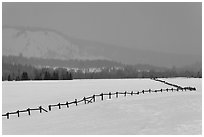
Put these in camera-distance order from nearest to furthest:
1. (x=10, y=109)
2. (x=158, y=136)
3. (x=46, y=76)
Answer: (x=158, y=136)
(x=10, y=109)
(x=46, y=76)

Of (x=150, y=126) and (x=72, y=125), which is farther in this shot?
(x=72, y=125)

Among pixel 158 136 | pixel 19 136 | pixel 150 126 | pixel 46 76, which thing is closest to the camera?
pixel 158 136

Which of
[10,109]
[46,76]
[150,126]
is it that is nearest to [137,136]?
[150,126]

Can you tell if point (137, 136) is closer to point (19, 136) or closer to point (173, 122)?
point (173, 122)

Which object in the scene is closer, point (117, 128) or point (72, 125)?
point (117, 128)

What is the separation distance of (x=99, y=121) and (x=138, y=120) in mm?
2432

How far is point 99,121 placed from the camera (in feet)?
65.7

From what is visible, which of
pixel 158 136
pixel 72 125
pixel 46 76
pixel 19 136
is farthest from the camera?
pixel 46 76

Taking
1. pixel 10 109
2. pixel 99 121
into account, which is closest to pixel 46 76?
pixel 10 109

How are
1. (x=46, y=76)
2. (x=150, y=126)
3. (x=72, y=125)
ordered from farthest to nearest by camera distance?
(x=46, y=76) < (x=72, y=125) < (x=150, y=126)

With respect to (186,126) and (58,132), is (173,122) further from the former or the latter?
(58,132)

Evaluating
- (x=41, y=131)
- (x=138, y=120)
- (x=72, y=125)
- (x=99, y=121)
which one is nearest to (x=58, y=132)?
(x=41, y=131)

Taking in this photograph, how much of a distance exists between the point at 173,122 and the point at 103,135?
4.78 m

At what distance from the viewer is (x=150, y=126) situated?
16.9m
